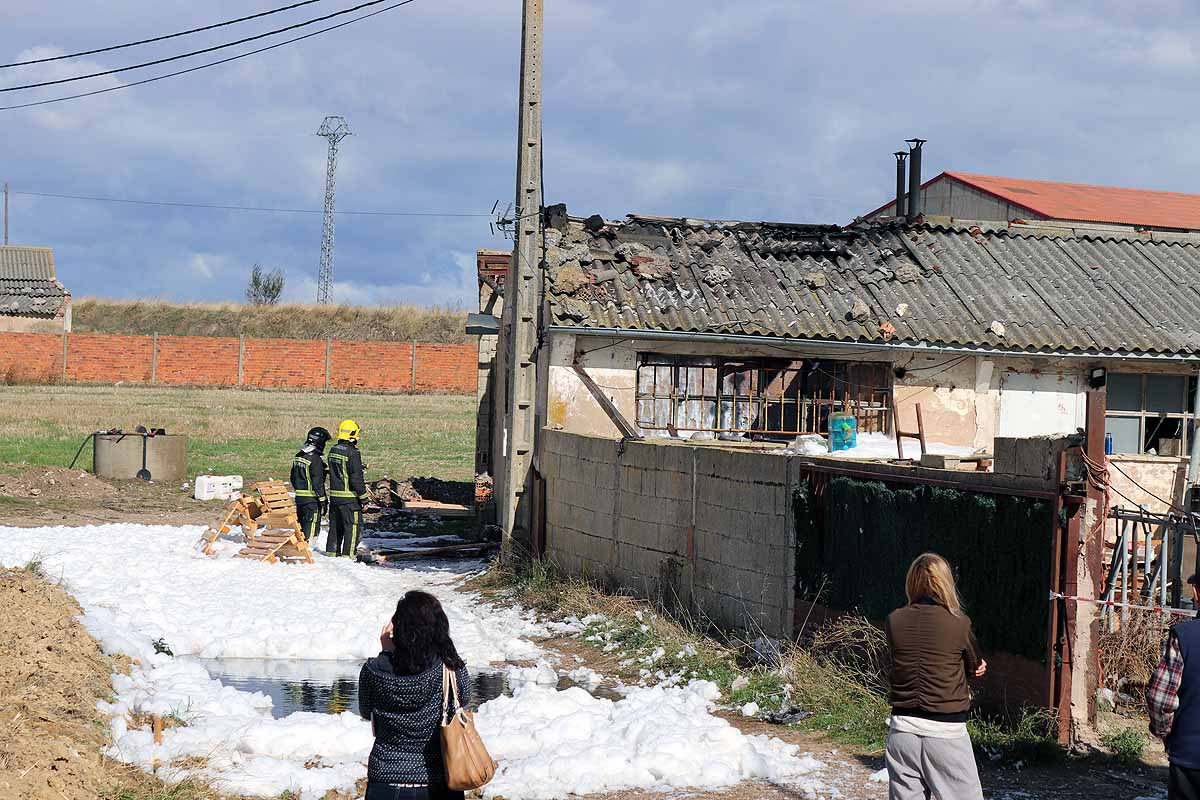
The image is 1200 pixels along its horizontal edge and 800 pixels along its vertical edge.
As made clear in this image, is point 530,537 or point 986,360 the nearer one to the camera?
point 530,537

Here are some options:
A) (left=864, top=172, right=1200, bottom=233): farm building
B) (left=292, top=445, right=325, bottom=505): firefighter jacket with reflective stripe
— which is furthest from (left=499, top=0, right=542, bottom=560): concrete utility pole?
(left=864, top=172, right=1200, bottom=233): farm building

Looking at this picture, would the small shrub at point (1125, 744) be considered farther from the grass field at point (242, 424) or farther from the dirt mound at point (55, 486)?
the grass field at point (242, 424)

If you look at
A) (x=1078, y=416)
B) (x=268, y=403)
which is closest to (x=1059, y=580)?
(x=1078, y=416)

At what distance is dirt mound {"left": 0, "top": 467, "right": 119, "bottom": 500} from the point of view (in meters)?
22.0

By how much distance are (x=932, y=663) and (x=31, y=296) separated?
186 ft

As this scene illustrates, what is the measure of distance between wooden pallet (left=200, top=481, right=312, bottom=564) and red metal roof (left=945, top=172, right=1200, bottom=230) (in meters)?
20.6

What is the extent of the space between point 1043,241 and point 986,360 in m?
5.01

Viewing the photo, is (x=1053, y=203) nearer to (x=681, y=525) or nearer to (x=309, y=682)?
(x=681, y=525)

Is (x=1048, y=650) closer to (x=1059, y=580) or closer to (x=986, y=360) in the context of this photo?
(x=1059, y=580)

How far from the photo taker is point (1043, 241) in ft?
72.6

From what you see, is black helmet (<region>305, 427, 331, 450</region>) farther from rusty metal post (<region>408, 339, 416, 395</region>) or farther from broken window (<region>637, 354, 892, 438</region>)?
rusty metal post (<region>408, 339, 416, 395</region>)

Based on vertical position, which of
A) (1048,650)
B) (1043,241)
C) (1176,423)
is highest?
(1043,241)

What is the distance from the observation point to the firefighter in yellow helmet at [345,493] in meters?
16.3

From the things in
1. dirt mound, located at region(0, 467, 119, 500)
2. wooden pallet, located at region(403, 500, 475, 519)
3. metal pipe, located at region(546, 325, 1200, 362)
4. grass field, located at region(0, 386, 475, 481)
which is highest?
metal pipe, located at region(546, 325, 1200, 362)
